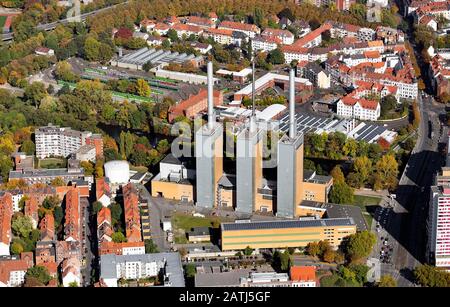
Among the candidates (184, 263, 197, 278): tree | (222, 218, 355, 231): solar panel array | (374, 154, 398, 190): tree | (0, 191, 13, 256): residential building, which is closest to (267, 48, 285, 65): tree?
(374, 154, 398, 190): tree

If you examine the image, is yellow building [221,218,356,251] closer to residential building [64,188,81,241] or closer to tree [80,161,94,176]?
residential building [64,188,81,241]

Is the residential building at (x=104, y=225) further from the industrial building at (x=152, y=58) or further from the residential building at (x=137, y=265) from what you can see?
the industrial building at (x=152, y=58)

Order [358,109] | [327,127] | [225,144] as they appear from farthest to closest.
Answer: [358,109] < [327,127] < [225,144]

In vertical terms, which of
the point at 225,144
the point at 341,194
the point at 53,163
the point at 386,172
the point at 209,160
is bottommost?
the point at 53,163

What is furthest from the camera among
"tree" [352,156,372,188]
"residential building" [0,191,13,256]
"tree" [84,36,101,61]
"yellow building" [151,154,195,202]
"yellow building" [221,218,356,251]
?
"tree" [84,36,101,61]

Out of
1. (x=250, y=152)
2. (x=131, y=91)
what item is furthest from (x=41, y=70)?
(x=250, y=152)

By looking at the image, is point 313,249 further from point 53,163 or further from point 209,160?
point 53,163

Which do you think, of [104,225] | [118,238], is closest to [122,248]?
[118,238]
